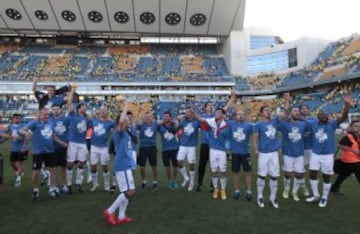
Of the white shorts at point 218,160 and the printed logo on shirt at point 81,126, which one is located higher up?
the printed logo on shirt at point 81,126

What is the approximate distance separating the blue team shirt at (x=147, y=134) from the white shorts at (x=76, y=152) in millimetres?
1544

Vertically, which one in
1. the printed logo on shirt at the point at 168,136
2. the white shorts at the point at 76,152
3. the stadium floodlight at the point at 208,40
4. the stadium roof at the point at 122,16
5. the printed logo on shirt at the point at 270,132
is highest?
the stadium roof at the point at 122,16

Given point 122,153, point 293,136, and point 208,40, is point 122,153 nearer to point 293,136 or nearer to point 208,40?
point 293,136

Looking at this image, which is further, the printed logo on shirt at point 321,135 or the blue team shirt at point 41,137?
the blue team shirt at point 41,137

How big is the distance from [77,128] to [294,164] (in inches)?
216

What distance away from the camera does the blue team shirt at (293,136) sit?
819cm

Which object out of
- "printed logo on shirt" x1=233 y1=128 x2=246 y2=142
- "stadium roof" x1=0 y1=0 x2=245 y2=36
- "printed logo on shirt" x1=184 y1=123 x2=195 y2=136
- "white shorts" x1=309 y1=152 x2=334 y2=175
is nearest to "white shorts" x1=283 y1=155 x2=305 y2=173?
"white shorts" x1=309 y1=152 x2=334 y2=175

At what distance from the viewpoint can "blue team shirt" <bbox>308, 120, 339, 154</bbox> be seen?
310 inches

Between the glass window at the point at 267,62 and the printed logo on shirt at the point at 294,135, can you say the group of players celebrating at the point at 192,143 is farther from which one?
the glass window at the point at 267,62

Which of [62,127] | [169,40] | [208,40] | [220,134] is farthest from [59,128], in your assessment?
[208,40]

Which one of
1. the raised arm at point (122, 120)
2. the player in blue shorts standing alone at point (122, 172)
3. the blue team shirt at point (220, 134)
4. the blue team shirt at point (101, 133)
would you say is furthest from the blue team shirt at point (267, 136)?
the blue team shirt at point (101, 133)

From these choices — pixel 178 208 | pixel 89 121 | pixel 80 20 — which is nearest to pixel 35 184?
pixel 89 121

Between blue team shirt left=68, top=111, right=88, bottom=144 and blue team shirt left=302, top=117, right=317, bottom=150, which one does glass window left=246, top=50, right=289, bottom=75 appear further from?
blue team shirt left=68, top=111, right=88, bottom=144

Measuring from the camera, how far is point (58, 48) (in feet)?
193
